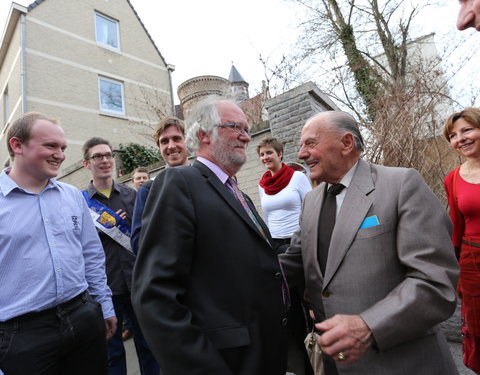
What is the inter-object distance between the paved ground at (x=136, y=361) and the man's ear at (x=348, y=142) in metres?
2.63

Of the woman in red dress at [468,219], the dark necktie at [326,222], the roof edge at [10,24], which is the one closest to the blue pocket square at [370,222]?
the dark necktie at [326,222]

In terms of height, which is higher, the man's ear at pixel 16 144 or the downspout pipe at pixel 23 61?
the downspout pipe at pixel 23 61

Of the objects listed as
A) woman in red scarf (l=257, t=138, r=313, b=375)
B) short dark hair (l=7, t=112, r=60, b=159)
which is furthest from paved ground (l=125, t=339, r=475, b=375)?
short dark hair (l=7, t=112, r=60, b=159)

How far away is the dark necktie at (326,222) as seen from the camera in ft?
5.30

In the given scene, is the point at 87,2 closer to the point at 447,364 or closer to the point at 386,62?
the point at 386,62

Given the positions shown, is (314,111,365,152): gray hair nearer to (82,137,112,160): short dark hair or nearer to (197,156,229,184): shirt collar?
(197,156,229,184): shirt collar

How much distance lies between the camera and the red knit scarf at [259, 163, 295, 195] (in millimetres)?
3635

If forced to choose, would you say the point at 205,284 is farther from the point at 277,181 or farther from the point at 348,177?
the point at 277,181

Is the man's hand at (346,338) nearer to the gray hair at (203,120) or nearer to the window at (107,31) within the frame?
the gray hair at (203,120)

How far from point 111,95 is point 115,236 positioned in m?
15.5

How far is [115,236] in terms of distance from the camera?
9.49ft

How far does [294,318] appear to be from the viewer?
199 cm

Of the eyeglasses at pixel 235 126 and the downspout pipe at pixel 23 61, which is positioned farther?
the downspout pipe at pixel 23 61

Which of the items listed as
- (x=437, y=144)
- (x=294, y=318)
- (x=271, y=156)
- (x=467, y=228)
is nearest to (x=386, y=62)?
(x=437, y=144)
